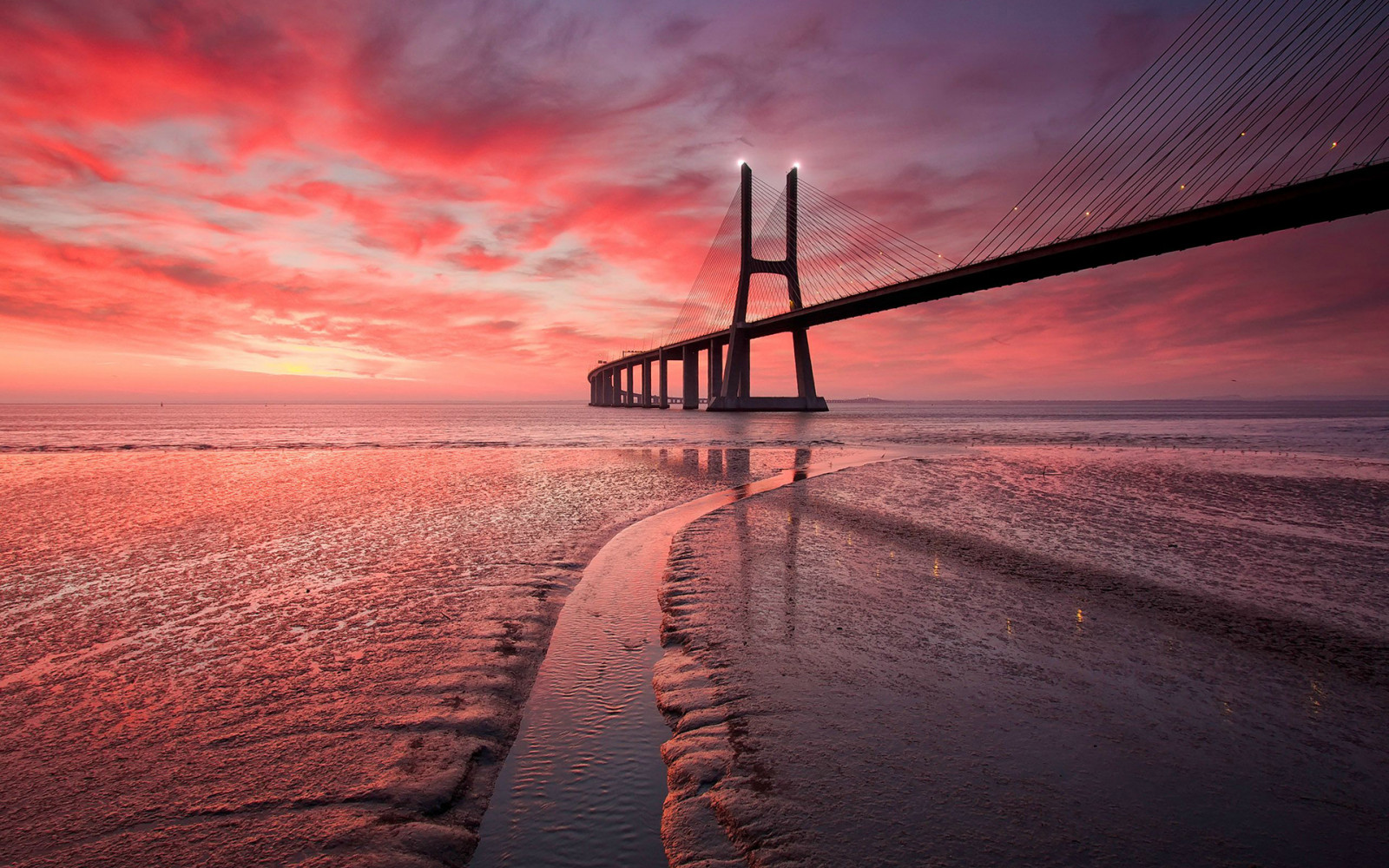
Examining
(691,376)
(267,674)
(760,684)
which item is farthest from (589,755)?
(691,376)

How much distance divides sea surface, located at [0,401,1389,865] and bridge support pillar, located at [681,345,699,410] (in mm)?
68560

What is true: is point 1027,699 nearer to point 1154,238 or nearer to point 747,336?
point 1154,238

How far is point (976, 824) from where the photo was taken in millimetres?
1933

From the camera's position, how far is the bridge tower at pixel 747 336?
56.8 meters

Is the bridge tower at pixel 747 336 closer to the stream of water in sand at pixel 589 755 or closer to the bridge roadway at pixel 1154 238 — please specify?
the bridge roadway at pixel 1154 238

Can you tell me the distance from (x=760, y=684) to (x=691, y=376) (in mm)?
74608

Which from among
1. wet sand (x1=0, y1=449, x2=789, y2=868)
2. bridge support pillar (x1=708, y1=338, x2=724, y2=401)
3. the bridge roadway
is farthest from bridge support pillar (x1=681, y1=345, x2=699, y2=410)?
wet sand (x1=0, y1=449, x2=789, y2=868)

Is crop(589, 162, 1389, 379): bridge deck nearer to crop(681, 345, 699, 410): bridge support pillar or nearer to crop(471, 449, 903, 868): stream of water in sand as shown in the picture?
crop(471, 449, 903, 868): stream of water in sand

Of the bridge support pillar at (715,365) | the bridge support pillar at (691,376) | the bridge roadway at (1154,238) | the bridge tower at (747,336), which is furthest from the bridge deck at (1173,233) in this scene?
the bridge support pillar at (691,376)

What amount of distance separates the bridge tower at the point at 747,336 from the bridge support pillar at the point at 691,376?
495 inches

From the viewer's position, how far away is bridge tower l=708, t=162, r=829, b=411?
56844 millimetres

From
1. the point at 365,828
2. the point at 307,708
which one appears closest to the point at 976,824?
the point at 365,828

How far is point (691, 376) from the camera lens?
253 feet

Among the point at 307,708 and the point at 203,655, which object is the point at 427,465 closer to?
the point at 203,655
